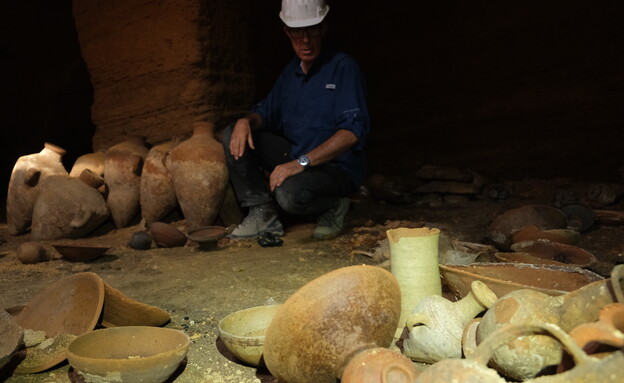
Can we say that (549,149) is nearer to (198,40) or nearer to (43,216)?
(198,40)

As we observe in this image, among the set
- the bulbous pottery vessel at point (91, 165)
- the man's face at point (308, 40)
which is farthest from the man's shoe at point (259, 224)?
the bulbous pottery vessel at point (91, 165)

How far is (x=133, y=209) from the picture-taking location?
5.31 m

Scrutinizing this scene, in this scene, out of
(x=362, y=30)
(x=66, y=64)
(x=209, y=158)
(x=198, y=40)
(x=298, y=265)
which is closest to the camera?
(x=298, y=265)

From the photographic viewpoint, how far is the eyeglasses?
13.6 ft

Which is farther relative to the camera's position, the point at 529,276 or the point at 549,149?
the point at 549,149

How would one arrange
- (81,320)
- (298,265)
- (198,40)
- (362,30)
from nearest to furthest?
1. (81,320)
2. (298,265)
3. (198,40)
4. (362,30)

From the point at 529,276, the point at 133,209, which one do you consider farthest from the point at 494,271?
the point at 133,209

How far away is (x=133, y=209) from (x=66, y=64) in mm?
5991

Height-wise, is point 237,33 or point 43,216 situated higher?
point 237,33

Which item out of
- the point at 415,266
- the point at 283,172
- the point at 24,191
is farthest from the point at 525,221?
the point at 24,191

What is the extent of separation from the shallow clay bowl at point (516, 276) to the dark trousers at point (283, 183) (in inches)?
79.4

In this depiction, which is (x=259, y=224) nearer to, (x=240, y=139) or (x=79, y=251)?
(x=240, y=139)

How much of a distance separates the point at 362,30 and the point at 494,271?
19.5ft

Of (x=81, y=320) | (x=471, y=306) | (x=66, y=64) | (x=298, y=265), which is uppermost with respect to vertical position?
(x=66, y=64)
